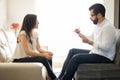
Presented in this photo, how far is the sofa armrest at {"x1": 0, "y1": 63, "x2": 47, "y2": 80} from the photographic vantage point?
230 cm

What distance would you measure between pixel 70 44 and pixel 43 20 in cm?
76

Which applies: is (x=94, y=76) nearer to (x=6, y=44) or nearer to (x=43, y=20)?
(x=6, y=44)

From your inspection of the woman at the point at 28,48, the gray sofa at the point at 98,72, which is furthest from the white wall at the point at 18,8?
the gray sofa at the point at 98,72

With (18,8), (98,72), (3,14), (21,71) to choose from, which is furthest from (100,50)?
(18,8)

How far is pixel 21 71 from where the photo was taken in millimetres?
2305

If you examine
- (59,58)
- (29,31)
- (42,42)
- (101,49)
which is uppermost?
(29,31)

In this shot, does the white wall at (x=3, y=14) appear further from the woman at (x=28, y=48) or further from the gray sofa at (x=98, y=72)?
the gray sofa at (x=98, y=72)

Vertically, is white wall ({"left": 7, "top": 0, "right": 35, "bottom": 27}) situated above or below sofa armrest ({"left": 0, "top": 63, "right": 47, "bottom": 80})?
above

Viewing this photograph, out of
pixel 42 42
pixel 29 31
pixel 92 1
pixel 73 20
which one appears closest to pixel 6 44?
pixel 29 31

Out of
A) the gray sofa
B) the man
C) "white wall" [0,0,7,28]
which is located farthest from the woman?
"white wall" [0,0,7,28]

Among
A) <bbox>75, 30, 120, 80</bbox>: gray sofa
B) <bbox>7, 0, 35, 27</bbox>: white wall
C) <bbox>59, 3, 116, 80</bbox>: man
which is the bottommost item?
<bbox>75, 30, 120, 80</bbox>: gray sofa

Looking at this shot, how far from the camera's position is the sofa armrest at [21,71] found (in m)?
2.30

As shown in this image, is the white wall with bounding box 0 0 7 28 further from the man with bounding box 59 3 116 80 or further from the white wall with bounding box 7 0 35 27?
the man with bounding box 59 3 116 80

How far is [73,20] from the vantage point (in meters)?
4.88
